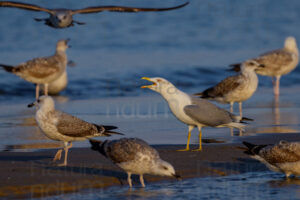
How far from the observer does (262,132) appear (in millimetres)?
11133

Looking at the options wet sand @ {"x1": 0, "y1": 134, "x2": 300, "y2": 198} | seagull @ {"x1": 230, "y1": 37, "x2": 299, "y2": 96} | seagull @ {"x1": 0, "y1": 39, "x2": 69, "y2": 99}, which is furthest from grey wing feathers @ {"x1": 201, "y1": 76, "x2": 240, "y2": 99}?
seagull @ {"x1": 0, "y1": 39, "x2": 69, "y2": 99}

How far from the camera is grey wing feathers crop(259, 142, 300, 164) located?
8.08m

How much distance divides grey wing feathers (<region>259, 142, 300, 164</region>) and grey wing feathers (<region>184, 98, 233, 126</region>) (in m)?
1.68

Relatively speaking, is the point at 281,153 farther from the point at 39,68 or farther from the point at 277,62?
the point at 277,62

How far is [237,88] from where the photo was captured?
1327 cm

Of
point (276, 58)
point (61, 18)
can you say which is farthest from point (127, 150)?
point (276, 58)

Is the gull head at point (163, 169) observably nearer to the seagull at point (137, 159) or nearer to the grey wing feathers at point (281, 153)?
the seagull at point (137, 159)

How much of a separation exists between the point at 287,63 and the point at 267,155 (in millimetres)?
10150

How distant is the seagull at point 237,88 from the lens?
13.3 m

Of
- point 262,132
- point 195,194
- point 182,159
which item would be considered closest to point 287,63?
point 262,132

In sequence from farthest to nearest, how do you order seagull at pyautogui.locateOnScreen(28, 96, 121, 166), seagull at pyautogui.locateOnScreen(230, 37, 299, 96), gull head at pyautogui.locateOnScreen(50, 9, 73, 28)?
1. seagull at pyautogui.locateOnScreen(230, 37, 299, 96)
2. gull head at pyautogui.locateOnScreen(50, 9, 73, 28)
3. seagull at pyautogui.locateOnScreen(28, 96, 121, 166)

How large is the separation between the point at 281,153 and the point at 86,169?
94.7 inches

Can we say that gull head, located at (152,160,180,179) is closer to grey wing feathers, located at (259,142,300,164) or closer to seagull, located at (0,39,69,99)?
grey wing feathers, located at (259,142,300,164)

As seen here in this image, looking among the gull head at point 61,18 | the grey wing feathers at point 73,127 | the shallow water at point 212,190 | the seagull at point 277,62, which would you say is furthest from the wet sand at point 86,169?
the seagull at point 277,62
